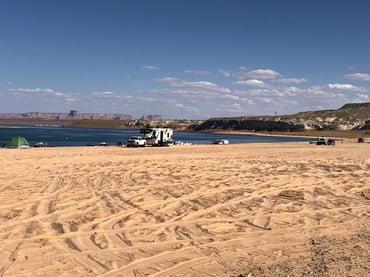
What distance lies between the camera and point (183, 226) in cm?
795

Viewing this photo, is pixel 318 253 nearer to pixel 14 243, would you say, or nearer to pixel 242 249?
pixel 242 249

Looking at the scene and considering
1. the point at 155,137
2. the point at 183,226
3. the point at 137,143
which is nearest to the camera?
the point at 183,226

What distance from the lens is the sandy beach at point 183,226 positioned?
571cm

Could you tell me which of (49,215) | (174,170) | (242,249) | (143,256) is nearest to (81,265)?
(143,256)

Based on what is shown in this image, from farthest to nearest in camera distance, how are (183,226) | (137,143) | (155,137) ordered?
(155,137) → (137,143) → (183,226)

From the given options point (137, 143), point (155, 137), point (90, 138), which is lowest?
point (90, 138)

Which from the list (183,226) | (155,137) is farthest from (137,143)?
(183,226)

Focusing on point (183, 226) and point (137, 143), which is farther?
point (137, 143)

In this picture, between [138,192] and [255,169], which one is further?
[255,169]

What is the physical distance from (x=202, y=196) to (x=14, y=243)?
534 cm

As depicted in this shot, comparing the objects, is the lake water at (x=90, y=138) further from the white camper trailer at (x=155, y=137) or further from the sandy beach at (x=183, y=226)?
the sandy beach at (x=183, y=226)

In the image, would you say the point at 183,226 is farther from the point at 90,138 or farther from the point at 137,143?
the point at 90,138

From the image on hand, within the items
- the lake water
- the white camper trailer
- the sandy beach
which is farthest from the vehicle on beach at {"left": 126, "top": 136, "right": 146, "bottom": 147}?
the sandy beach

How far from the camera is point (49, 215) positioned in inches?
340
